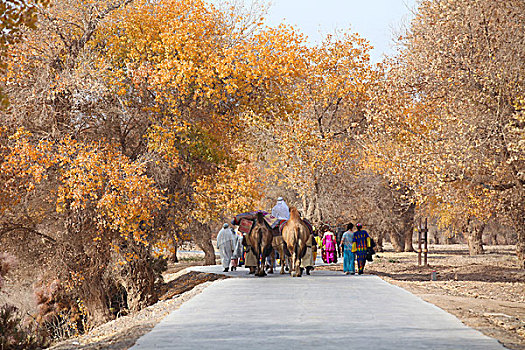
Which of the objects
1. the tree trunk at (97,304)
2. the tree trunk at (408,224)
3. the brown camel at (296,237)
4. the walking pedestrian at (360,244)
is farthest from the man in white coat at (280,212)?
the tree trunk at (408,224)

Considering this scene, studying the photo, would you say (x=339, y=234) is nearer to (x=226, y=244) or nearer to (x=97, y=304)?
(x=226, y=244)

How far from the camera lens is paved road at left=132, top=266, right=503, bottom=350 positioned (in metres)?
8.12

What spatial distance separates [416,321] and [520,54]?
11953mm

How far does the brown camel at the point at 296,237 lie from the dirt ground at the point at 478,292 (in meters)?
2.76

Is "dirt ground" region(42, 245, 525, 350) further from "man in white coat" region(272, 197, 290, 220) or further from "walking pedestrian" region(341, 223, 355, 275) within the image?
"man in white coat" region(272, 197, 290, 220)

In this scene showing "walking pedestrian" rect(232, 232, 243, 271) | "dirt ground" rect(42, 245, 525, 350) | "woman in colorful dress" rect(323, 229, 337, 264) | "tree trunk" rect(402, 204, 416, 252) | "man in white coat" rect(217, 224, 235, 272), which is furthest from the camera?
"tree trunk" rect(402, 204, 416, 252)

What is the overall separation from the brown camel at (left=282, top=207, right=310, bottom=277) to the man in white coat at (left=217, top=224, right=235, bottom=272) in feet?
18.3

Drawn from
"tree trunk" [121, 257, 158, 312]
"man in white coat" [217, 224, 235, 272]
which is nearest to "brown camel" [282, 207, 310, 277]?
"tree trunk" [121, 257, 158, 312]

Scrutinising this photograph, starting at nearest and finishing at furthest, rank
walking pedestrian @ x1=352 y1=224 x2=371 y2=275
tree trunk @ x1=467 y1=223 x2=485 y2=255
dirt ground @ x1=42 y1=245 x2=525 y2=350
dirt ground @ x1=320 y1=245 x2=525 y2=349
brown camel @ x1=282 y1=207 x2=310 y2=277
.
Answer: dirt ground @ x1=42 y1=245 x2=525 y2=350
dirt ground @ x1=320 y1=245 x2=525 y2=349
brown camel @ x1=282 y1=207 x2=310 y2=277
walking pedestrian @ x1=352 y1=224 x2=371 y2=275
tree trunk @ x1=467 y1=223 x2=485 y2=255

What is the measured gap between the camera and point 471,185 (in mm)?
25156

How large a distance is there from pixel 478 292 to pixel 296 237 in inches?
229

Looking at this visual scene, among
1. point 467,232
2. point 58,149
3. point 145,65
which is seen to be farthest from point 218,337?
point 467,232

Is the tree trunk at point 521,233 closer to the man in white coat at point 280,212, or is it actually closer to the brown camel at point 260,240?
the man in white coat at point 280,212

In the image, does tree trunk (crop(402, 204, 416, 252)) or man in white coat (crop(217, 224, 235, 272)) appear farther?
tree trunk (crop(402, 204, 416, 252))
